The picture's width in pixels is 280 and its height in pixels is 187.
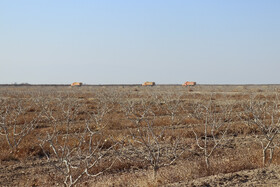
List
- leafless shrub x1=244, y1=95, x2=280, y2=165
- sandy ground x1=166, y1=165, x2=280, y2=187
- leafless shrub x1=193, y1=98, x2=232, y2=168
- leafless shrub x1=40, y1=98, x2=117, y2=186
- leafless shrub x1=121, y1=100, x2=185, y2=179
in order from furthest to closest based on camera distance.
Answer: leafless shrub x1=244, y1=95, x2=280, y2=165 → leafless shrub x1=193, y1=98, x2=232, y2=168 → leafless shrub x1=121, y1=100, x2=185, y2=179 → sandy ground x1=166, y1=165, x2=280, y2=187 → leafless shrub x1=40, y1=98, x2=117, y2=186

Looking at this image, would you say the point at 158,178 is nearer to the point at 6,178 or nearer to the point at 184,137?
the point at 6,178

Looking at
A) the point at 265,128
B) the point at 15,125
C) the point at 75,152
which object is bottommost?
the point at 75,152

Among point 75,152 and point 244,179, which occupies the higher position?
point 244,179

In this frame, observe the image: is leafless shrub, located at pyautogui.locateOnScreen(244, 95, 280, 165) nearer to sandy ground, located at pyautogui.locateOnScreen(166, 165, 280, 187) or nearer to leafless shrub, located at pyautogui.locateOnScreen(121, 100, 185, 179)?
sandy ground, located at pyautogui.locateOnScreen(166, 165, 280, 187)

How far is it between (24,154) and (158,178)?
4.57m

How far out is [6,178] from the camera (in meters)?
6.88

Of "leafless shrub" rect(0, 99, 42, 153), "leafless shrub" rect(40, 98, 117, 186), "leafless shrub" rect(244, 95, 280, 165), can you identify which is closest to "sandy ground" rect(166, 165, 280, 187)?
"leafless shrub" rect(244, 95, 280, 165)

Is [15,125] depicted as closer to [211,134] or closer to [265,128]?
[211,134]

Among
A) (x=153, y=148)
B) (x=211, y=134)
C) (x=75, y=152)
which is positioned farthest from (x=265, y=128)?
(x=75, y=152)

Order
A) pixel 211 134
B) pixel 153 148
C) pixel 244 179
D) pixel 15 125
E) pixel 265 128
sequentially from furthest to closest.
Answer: pixel 15 125 < pixel 211 134 < pixel 153 148 < pixel 265 128 < pixel 244 179

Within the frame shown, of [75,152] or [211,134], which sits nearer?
[75,152]

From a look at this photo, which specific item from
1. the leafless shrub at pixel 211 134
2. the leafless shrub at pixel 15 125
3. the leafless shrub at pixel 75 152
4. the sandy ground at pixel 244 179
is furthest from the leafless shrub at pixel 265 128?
the leafless shrub at pixel 15 125

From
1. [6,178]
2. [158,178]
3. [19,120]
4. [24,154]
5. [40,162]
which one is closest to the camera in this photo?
[158,178]

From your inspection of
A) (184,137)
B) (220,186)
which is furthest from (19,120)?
(220,186)
